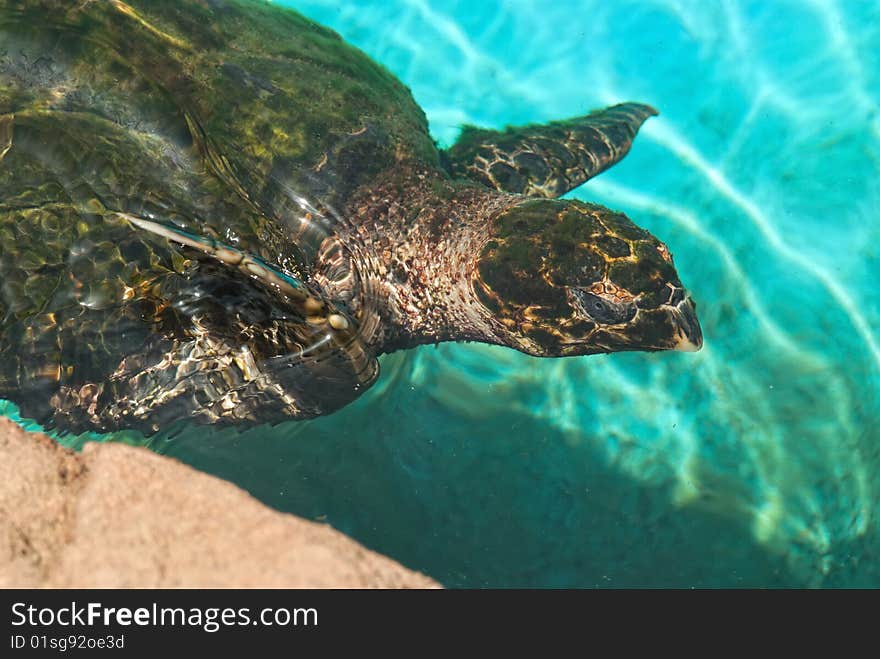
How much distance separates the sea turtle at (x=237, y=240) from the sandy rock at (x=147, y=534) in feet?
2.80

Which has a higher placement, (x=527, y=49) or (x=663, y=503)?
(x=527, y=49)

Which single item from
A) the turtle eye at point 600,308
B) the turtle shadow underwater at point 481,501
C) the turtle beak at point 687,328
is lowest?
the turtle shadow underwater at point 481,501

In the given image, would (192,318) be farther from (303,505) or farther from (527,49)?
(527,49)

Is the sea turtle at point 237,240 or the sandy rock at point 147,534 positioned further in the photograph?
the sea turtle at point 237,240

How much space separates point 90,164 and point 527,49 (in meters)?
3.97

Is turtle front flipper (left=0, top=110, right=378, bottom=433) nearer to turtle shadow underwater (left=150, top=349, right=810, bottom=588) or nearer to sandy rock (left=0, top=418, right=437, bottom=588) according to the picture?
turtle shadow underwater (left=150, top=349, right=810, bottom=588)

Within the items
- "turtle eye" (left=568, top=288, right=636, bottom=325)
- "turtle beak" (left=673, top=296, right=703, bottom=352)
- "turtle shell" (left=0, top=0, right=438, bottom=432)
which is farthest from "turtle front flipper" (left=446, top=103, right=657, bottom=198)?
"turtle beak" (left=673, top=296, right=703, bottom=352)

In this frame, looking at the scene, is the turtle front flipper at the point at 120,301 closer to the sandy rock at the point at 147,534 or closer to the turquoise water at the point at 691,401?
the turquoise water at the point at 691,401

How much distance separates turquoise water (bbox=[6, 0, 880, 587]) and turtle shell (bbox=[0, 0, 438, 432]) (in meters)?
0.47

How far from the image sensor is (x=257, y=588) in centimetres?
176

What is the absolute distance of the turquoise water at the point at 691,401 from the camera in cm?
360

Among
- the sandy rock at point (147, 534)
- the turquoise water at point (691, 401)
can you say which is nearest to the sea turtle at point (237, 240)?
the turquoise water at point (691, 401)
